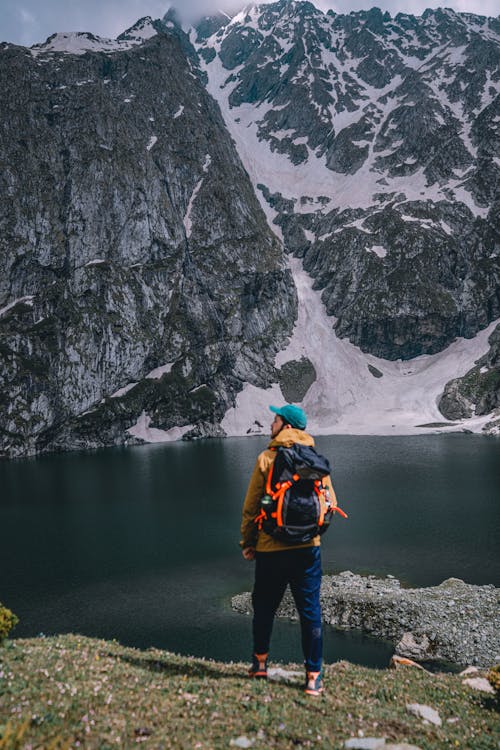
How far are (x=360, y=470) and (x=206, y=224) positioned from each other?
125 m

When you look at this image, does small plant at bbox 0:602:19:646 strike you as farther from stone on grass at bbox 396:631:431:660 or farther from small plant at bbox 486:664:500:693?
stone on grass at bbox 396:631:431:660

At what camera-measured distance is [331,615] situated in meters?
27.8

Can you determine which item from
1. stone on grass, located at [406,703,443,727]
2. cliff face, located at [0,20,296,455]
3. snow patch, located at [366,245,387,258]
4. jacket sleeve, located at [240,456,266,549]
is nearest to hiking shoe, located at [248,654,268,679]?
jacket sleeve, located at [240,456,266,549]

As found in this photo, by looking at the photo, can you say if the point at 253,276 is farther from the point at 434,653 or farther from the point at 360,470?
the point at 434,653

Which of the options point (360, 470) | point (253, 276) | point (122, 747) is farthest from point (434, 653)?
point (253, 276)

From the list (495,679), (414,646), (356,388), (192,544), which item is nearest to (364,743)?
(495,679)

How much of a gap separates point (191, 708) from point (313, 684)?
236 centimetres

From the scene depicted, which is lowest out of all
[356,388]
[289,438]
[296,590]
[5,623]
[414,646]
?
[414,646]

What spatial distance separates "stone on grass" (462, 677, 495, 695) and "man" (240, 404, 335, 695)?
→ 209 inches

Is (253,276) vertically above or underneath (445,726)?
above

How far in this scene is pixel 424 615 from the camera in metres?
26.2

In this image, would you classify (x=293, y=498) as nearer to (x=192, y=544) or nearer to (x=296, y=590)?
(x=296, y=590)

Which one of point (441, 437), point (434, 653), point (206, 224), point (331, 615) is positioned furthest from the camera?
point (206, 224)

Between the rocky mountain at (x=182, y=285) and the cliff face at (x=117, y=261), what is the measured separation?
524mm
